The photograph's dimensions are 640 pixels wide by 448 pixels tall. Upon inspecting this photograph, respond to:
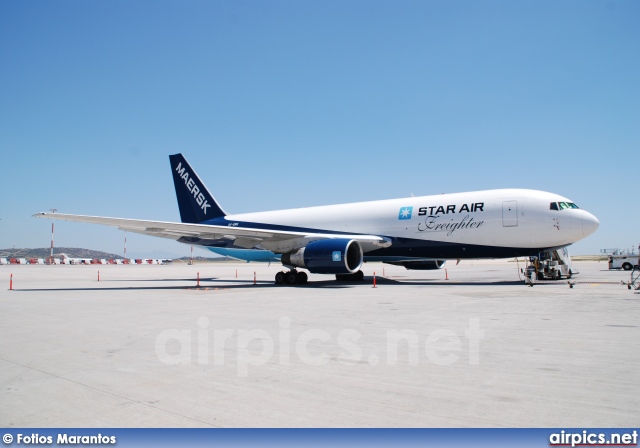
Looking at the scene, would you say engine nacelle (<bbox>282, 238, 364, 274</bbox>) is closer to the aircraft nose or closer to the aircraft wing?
the aircraft wing

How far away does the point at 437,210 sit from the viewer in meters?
20.9

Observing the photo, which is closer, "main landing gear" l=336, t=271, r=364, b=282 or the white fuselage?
the white fuselage

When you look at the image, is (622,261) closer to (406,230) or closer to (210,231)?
(406,230)

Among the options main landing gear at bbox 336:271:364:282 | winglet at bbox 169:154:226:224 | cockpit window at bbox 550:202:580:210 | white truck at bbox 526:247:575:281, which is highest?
winglet at bbox 169:154:226:224

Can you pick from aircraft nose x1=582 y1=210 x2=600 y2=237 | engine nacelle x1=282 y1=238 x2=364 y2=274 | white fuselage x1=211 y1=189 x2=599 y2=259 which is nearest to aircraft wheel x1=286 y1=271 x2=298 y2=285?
engine nacelle x1=282 y1=238 x2=364 y2=274

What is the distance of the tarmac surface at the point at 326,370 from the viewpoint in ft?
12.6

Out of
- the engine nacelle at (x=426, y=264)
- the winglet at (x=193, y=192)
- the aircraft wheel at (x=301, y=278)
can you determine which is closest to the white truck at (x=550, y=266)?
the engine nacelle at (x=426, y=264)

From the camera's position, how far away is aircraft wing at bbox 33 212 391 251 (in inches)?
771

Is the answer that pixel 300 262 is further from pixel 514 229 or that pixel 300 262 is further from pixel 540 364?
pixel 540 364

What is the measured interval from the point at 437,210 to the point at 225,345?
15722mm

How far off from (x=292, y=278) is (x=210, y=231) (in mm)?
4444

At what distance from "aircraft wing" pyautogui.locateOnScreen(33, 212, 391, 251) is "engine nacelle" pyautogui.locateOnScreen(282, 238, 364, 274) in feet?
2.77

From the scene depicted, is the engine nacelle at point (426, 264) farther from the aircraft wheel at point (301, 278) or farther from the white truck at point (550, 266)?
the aircraft wheel at point (301, 278)

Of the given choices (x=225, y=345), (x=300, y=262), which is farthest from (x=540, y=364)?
(x=300, y=262)
